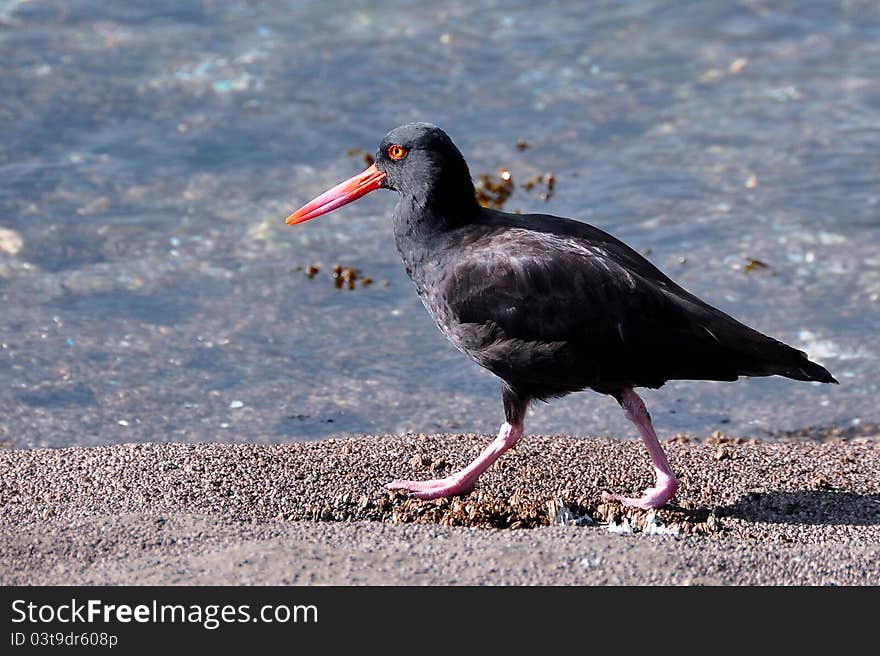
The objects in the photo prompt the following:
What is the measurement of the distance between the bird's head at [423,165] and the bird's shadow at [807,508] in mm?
1634

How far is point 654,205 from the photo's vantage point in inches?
324

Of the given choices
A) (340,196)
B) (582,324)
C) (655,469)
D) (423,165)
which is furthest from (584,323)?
(340,196)

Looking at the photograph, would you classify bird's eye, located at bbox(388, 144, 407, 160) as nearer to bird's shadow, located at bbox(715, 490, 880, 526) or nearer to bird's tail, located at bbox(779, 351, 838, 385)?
bird's tail, located at bbox(779, 351, 838, 385)

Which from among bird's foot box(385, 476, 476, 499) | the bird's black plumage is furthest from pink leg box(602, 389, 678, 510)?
bird's foot box(385, 476, 476, 499)

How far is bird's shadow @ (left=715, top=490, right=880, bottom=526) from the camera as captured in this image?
4688mm

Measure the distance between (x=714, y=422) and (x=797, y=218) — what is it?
237 cm

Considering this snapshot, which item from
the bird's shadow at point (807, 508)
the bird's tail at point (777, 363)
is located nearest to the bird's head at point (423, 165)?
the bird's tail at point (777, 363)

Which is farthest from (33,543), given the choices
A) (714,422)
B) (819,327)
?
(819,327)

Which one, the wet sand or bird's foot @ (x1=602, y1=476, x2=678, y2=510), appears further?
bird's foot @ (x1=602, y1=476, x2=678, y2=510)

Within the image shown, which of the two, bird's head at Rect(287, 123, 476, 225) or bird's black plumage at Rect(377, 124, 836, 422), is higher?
bird's head at Rect(287, 123, 476, 225)

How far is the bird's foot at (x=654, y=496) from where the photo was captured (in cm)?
475

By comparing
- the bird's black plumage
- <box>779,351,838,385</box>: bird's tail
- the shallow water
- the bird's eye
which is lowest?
the shallow water

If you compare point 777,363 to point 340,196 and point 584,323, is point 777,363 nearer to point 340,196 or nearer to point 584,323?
point 584,323

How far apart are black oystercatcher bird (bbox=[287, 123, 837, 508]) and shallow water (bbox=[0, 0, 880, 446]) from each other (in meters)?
1.42
